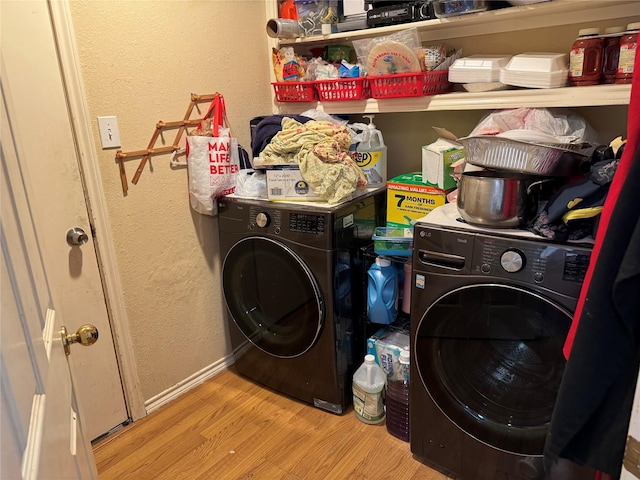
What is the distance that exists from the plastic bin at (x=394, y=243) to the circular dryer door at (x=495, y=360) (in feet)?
1.09

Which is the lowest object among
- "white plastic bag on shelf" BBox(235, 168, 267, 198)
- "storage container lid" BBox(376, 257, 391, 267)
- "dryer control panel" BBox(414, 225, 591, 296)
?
"storage container lid" BBox(376, 257, 391, 267)

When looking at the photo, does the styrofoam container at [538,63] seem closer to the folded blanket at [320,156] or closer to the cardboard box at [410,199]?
the cardboard box at [410,199]

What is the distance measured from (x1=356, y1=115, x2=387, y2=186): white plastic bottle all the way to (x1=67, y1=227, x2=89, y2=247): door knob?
1144mm

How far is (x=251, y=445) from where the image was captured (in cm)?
187

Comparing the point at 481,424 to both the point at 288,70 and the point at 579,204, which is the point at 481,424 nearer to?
→ the point at 579,204

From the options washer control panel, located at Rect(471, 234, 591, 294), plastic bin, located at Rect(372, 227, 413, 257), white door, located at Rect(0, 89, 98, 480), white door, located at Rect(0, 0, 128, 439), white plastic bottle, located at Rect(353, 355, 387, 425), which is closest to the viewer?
white door, located at Rect(0, 89, 98, 480)

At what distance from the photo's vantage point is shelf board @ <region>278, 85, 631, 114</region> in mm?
1476

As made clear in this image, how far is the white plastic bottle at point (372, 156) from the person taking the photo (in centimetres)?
201

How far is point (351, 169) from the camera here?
5.95 feet

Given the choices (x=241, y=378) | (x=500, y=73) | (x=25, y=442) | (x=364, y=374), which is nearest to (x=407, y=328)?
(x=364, y=374)

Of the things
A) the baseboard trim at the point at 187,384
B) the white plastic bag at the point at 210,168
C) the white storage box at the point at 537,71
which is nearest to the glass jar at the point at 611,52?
the white storage box at the point at 537,71

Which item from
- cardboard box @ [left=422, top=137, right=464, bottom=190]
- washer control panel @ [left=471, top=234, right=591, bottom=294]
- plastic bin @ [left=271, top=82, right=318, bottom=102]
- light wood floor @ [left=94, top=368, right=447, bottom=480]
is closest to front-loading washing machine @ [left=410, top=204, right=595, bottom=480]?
washer control panel @ [left=471, top=234, right=591, bottom=294]

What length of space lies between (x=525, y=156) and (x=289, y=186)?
0.90 m

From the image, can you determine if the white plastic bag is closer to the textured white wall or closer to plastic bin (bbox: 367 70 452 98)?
the textured white wall
